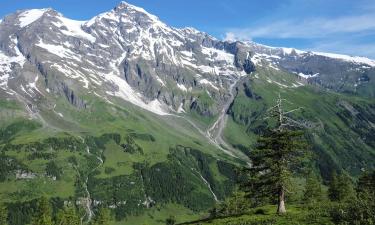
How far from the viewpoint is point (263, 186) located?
203ft

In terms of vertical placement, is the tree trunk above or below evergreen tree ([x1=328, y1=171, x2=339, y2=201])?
above

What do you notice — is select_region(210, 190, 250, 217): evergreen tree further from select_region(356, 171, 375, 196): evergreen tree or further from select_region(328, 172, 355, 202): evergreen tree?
select_region(356, 171, 375, 196): evergreen tree

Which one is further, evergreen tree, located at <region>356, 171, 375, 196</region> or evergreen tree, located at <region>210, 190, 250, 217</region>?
evergreen tree, located at <region>210, 190, 250, 217</region>

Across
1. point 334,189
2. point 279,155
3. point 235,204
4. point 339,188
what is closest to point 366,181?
point 339,188

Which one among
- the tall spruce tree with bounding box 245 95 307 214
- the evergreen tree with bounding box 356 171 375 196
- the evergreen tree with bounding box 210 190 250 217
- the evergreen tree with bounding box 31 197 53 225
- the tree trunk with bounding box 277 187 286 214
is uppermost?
the tall spruce tree with bounding box 245 95 307 214

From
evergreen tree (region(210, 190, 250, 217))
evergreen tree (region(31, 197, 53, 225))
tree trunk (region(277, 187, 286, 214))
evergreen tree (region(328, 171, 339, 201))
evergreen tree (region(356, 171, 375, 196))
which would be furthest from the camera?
evergreen tree (region(210, 190, 250, 217))

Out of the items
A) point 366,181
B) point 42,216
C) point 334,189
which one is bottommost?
point 42,216

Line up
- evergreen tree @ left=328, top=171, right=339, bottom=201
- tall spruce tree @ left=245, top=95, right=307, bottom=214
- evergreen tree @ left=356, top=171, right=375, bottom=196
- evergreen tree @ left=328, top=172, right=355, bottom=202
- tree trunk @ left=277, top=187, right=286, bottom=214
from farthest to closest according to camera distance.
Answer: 1. evergreen tree @ left=328, top=171, right=339, bottom=201
2. evergreen tree @ left=328, top=172, right=355, bottom=202
3. evergreen tree @ left=356, top=171, right=375, bottom=196
4. tall spruce tree @ left=245, top=95, right=307, bottom=214
5. tree trunk @ left=277, top=187, right=286, bottom=214

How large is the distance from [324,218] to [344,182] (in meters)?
83.9

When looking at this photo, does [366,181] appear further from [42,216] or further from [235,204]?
[42,216]

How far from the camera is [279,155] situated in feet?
197

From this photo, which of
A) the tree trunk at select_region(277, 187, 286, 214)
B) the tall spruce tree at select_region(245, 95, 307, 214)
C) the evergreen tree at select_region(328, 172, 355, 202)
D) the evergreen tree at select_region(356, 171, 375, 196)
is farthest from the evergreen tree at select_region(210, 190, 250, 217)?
the tree trunk at select_region(277, 187, 286, 214)

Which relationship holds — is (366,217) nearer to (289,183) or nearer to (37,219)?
(289,183)

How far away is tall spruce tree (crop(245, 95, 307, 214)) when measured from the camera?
58.8 metres
